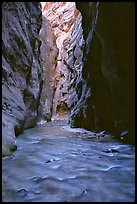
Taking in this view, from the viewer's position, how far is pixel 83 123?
954cm

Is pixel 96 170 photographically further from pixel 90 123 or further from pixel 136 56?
pixel 90 123

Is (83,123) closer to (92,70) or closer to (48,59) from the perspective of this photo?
(92,70)

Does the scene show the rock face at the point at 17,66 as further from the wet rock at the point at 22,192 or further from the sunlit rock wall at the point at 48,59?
the sunlit rock wall at the point at 48,59

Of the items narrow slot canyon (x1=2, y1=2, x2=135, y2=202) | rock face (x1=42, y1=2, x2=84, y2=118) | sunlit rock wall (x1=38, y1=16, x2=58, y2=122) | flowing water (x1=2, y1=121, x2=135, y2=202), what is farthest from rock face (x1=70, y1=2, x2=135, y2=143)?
sunlit rock wall (x1=38, y1=16, x2=58, y2=122)

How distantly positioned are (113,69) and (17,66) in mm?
3852

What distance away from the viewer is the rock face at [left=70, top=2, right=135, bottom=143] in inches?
212

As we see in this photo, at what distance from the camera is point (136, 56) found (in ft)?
17.3

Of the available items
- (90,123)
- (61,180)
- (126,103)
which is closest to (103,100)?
(90,123)

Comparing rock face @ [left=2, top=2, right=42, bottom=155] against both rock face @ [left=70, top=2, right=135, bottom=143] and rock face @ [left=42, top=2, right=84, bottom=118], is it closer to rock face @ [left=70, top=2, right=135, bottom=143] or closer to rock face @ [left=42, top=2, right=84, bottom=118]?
rock face @ [left=70, top=2, right=135, bottom=143]

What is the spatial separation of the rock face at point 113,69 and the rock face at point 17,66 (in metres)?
2.53

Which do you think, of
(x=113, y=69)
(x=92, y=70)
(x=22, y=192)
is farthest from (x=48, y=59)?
(x=22, y=192)

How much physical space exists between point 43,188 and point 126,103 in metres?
4.11

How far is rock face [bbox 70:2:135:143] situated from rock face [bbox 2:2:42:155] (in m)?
2.53

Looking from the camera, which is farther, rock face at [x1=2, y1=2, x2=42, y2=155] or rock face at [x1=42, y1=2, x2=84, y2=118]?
rock face at [x1=42, y1=2, x2=84, y2=118]
